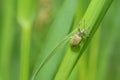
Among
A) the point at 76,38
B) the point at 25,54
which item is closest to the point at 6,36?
the point at 25,54

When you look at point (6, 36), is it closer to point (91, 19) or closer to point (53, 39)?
point (53, 39)

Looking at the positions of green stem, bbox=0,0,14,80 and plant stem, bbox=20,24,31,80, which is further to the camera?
green stem, bbox=0,0,14,80

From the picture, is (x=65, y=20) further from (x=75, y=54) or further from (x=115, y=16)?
(x=115, y=16)

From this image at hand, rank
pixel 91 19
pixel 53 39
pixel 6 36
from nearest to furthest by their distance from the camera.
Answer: pixel 91 19 → pixel 53 39 → pixel 6 36

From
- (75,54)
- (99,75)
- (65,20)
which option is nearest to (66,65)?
(75,54)

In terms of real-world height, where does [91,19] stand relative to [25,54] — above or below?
above

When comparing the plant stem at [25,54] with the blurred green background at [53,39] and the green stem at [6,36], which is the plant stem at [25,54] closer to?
the blurred green background at [53,39]

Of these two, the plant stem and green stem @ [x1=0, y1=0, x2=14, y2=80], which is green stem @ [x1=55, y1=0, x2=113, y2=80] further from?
green stem @ [x1=0, y1=0, x2=14, y2=80]

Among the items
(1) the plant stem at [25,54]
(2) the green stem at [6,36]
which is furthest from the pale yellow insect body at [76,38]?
(2) the green stem at [6,36]

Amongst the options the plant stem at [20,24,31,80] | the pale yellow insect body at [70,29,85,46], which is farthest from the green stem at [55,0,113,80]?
the plant stem at [20,24,31,80]
